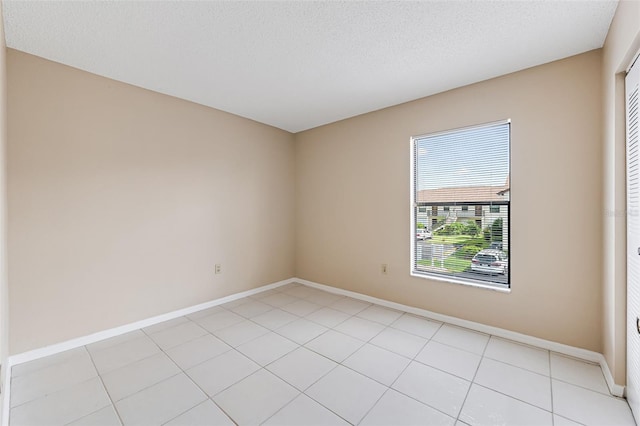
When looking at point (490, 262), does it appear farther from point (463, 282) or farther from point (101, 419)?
point (101, 419)

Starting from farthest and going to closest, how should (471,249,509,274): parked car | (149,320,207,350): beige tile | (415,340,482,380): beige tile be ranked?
(471,249,509,274): parked car, (149,320,207,350): beige tile, (415,340,482,380): beige tile

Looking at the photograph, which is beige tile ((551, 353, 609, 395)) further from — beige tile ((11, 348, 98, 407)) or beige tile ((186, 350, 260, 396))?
beige tile ((11, 348, 98, 407))

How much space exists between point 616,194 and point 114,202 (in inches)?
161

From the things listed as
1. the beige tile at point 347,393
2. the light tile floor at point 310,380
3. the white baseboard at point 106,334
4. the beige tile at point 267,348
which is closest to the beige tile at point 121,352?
the light tile floor at point 310,380

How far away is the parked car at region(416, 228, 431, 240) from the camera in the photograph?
317 cm

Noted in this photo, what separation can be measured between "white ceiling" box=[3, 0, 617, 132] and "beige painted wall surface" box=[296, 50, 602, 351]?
0.79 feet

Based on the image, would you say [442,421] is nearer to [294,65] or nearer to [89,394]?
[89,394]

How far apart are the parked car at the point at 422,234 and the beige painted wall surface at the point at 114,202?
2276 mm

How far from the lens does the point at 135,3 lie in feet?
5.51

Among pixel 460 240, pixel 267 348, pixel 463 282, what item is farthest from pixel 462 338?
pixel 267 348

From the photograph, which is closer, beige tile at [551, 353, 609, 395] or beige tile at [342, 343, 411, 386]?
beige tile at [551, 353, 609, 395]

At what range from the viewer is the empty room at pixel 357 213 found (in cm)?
173

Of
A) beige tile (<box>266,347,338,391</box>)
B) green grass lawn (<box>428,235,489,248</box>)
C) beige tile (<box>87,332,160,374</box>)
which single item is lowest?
beige tile (<box>266,347,338,391</box>)

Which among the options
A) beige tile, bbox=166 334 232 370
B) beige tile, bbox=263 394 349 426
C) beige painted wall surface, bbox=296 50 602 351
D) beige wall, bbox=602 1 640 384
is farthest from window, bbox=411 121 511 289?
beige tile, bbox=166 334 232 370
